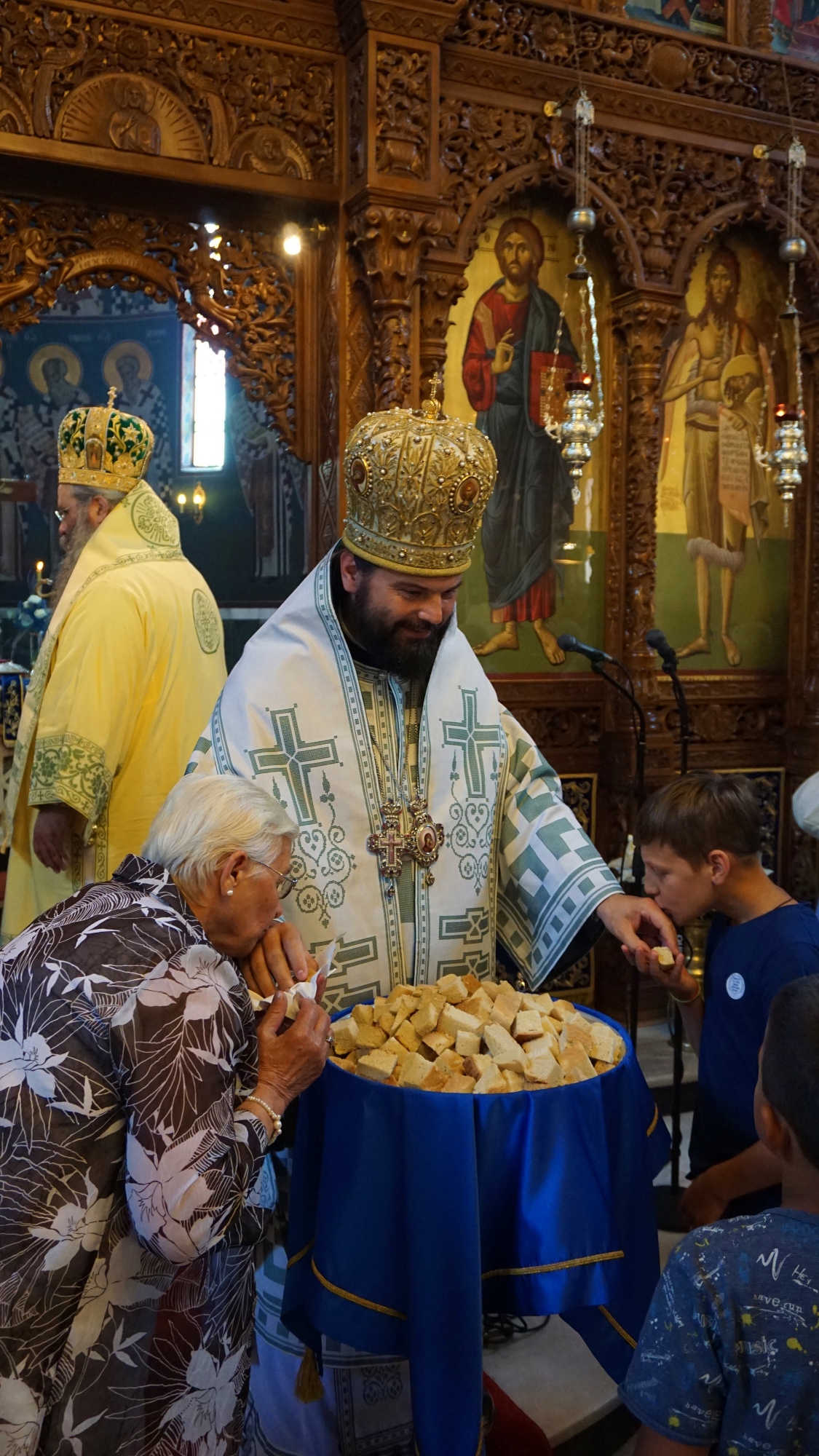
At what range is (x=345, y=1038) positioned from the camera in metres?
2.15

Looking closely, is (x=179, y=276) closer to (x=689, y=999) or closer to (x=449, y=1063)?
(x=689, y=999)

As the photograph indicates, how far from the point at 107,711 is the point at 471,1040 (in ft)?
7.23

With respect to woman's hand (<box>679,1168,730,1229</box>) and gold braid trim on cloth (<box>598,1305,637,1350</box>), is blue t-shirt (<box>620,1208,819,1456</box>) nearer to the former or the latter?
gold braid trim on cloth (<box>598,1305,637,1350</box>)

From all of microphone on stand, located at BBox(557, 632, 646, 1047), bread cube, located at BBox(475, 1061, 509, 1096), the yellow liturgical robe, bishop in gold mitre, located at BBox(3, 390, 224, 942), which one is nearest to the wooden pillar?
bishop in gold mitre, located at BBox(3, 390, 224, 942)

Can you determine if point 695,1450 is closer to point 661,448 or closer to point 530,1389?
point 530,1389

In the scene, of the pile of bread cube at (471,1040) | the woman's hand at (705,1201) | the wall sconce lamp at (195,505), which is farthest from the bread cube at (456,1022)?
the wall sconce lamp at (195,505)

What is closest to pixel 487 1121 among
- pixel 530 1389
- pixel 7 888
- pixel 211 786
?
pixel 211 786

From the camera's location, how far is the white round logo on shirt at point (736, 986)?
8.20ft

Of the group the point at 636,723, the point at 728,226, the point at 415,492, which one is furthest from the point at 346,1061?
the point at 728,226

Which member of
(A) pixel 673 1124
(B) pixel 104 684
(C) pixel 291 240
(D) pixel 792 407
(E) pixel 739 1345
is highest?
(C) pixel 291 240

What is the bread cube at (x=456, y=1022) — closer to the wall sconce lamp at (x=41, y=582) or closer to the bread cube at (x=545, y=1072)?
the bread cube at (x=545, y=1072)

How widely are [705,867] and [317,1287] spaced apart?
116cm

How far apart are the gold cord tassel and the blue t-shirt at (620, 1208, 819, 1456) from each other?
3.20ft

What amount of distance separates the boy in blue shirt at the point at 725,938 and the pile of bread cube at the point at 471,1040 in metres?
0.31
